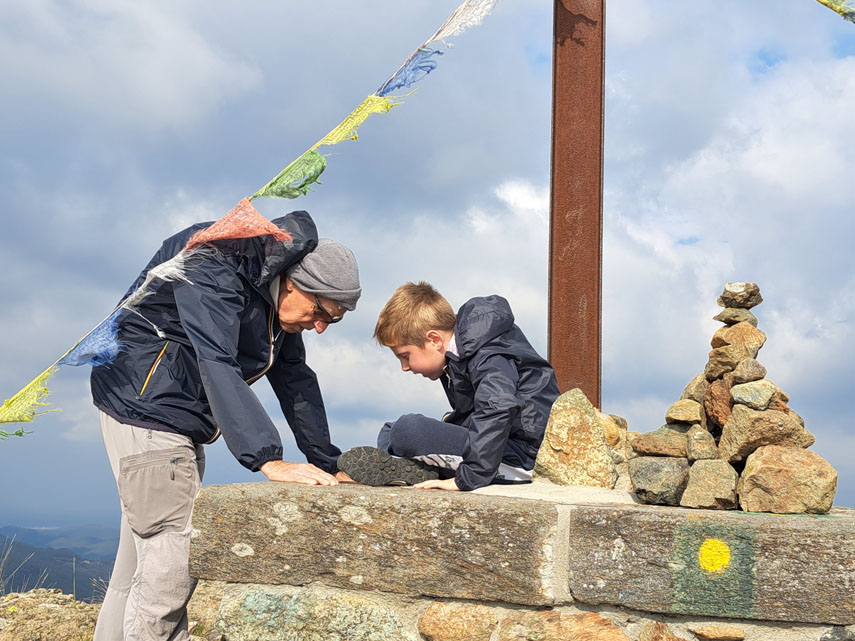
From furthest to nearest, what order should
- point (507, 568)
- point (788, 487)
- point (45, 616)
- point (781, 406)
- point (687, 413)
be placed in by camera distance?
1. point (45, 616)
2. point (687, 413)
3. point (781, 406)
4. point (788, 487)
5. point (507, 568)

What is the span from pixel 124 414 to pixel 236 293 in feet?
1.86

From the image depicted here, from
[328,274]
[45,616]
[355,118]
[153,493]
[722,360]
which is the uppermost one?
[355,118]

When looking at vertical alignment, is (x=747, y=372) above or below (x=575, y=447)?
above

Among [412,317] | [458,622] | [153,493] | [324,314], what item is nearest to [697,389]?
[412,317]

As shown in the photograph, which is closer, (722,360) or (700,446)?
(700,446)

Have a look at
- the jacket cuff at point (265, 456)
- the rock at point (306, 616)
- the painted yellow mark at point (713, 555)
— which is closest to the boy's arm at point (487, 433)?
the rock at point (306, 616)

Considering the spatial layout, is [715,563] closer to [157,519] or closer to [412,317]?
[412,317]

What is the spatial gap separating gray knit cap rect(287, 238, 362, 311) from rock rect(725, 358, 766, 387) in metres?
1.36

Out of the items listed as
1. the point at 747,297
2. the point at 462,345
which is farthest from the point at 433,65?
the point at 747,297

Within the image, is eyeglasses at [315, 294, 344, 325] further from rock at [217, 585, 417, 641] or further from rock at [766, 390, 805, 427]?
rock at [766, 390, 805, 427]

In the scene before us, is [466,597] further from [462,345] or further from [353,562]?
[462,345]

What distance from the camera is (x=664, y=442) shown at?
9.09 ft

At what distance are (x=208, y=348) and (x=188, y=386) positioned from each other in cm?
29

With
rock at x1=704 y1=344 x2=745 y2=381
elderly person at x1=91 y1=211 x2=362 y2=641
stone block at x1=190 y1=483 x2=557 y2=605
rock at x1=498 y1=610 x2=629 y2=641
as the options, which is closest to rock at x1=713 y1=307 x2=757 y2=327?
rock at x1=704 y1=344 x2=745 y2=381
